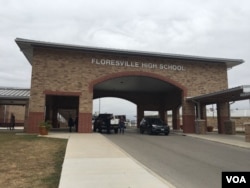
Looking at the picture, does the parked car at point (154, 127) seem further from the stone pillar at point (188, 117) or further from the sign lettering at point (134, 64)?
the sign lettering at point (134, 64)

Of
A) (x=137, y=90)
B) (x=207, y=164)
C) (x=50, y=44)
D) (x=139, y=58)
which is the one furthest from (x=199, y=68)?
(x=207, y=164)

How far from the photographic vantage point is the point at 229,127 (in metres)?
28.1

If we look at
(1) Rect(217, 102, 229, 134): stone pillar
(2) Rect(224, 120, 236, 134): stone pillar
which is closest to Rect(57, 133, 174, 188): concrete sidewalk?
(2) Rect(224, 120, 236, 134): stone pillar

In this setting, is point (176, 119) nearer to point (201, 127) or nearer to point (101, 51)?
point (201, 127)

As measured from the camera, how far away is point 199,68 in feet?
97.9

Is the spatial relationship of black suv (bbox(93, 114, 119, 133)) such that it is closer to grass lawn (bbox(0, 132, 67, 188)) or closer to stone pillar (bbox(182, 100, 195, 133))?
stone pillar (bbox(182, 100, 195, 133))

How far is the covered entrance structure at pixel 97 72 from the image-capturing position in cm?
2566

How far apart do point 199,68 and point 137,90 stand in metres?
12.2

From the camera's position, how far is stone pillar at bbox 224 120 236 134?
27781 millimetres

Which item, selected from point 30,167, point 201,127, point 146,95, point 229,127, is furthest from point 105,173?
point 146,95

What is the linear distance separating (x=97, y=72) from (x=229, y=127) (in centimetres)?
1382

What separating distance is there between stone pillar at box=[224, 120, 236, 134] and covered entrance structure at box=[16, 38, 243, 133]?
5.51 ft

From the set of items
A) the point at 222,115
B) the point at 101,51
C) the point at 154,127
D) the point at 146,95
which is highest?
the point at 101,51

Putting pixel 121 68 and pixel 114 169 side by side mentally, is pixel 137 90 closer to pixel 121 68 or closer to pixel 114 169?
pixel 121 68
